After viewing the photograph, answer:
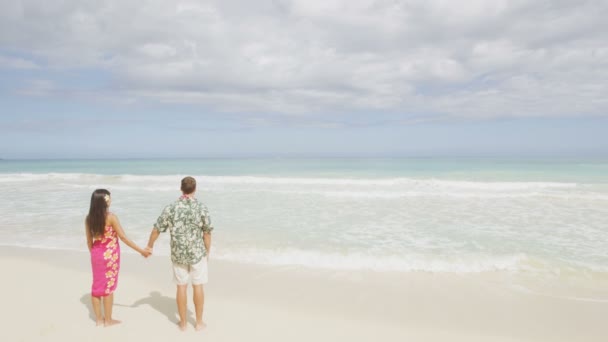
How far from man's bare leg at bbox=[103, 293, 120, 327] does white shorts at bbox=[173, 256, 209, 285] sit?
2.85ft

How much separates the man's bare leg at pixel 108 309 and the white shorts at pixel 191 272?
0.87 m

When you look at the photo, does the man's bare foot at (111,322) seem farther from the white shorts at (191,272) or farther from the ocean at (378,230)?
the ocean at (378,230)

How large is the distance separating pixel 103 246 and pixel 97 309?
80cm

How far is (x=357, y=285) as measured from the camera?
557 centimetres

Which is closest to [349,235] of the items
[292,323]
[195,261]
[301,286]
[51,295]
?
[301,286]

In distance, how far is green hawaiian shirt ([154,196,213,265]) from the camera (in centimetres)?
376

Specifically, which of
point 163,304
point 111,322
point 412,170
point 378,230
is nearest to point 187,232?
point 111,322

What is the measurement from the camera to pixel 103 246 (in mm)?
3855

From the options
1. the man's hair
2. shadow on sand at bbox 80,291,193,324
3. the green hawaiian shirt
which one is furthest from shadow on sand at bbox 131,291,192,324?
the man's hair

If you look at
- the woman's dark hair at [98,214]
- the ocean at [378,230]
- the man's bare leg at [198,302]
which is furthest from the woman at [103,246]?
the ocean at [378,230]

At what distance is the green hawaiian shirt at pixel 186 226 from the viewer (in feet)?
12.3

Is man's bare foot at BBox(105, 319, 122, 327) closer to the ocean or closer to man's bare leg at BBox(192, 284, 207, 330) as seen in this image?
man's bare leg at BBox(192, 284, 207, 330)

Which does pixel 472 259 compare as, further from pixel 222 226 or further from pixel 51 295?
pixel 51 295

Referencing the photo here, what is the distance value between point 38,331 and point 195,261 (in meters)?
2.16
